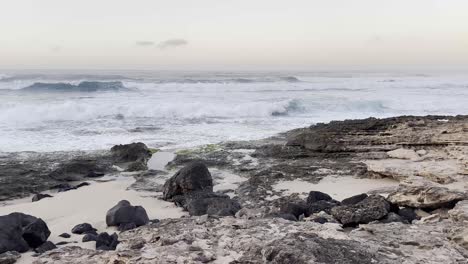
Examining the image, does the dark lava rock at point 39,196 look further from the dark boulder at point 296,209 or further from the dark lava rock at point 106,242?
the dark boulder at point 296,209

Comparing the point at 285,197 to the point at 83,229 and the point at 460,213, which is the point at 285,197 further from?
the point at 83,229

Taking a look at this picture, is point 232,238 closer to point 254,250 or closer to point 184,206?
point 254,250

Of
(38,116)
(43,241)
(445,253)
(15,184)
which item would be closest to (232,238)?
(445,253)

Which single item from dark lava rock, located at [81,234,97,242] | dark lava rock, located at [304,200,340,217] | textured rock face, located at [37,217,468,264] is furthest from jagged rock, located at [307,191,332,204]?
dark lava rock, located at [81,234,97,242]

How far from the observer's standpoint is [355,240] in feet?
13.6

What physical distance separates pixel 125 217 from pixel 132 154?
5.08m

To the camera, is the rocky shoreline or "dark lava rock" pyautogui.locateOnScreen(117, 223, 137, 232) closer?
the rocky shoreline

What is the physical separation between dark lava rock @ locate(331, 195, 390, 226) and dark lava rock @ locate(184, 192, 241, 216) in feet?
4.76

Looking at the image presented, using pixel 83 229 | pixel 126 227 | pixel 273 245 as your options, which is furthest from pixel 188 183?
pixel 273 245

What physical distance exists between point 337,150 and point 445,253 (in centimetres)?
658

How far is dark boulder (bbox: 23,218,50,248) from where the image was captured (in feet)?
16.7

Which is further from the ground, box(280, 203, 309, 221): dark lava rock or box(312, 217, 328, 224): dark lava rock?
box(312, 217, 328, 224): dark lava rock

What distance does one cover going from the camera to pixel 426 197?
594 cm

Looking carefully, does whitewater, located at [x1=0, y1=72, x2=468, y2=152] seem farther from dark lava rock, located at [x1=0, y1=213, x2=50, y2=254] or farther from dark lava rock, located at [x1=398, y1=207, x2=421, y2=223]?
dark lava rock, located at [x1=398, y1=207, x2=421, y2=223]
